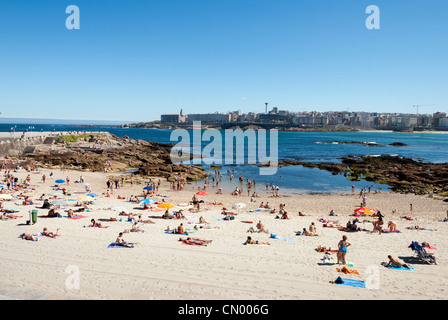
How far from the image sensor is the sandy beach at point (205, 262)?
8234 mm

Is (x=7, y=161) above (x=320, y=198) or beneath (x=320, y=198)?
above

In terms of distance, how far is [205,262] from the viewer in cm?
1041

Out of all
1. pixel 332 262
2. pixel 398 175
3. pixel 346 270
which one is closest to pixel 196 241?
pixel 332 262

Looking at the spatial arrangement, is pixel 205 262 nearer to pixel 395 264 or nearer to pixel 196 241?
pixel 196 241

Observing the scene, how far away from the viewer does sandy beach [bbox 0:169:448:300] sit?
823 centimetres

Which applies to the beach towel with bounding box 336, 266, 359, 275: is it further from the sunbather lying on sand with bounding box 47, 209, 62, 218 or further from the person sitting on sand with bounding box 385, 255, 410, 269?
the sunbather lying on sand with bounding box 47, 209, 62, 218

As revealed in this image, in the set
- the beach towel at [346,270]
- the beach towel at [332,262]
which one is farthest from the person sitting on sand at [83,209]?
the beach towel at [346,270]

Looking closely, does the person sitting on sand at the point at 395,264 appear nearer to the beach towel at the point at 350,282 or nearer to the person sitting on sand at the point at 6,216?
the beach towel at the point at 350,282
